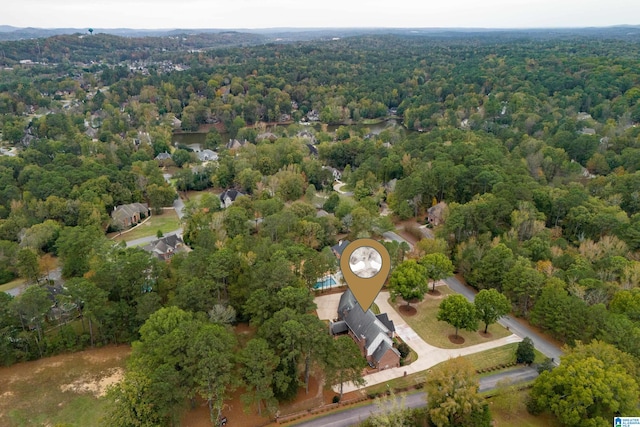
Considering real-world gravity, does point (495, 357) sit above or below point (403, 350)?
below

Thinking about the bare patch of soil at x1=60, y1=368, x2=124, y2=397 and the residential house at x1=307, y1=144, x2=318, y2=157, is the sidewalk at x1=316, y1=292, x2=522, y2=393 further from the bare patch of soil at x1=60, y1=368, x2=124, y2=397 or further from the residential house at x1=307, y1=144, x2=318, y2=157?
the residential house at x1=307, y1=144, x2=318, y2=157

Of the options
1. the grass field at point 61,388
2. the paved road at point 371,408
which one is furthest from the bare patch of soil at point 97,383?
the paved road at point 371,408

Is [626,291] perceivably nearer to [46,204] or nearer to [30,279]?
[30,279]

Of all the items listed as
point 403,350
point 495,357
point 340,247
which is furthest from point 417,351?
point 340,247

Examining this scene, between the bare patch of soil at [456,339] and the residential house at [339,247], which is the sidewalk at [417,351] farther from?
the residential house at [339,247]

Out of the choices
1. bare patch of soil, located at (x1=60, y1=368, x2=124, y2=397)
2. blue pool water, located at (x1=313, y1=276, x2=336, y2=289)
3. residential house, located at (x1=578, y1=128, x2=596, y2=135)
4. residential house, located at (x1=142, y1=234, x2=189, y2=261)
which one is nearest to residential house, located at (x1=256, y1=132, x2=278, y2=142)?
residential house, located at (x1=142, y1=234, x2=189, y2=261)

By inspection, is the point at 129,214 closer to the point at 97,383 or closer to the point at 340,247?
the point at 340,247

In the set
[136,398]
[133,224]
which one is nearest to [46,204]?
[133,224]
